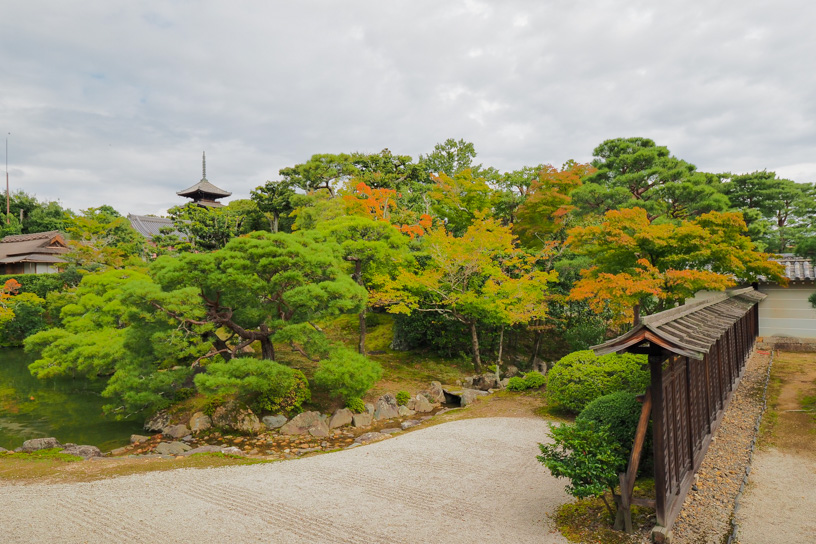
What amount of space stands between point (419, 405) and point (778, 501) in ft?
27.8

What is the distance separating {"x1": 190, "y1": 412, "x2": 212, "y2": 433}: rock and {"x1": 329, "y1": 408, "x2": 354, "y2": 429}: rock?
302 centimetres

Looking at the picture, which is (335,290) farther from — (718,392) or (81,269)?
(81,269)

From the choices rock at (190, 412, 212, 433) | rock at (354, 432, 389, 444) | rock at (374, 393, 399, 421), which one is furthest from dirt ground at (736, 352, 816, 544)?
rock at (190, 412, 212, 433)

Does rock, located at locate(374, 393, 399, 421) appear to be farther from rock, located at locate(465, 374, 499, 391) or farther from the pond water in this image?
the pond water

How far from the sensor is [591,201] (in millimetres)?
18688

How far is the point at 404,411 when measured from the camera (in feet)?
41.8

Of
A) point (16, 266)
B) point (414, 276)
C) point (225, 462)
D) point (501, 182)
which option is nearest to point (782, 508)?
point (225, 462)

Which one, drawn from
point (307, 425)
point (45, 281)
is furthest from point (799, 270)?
point (45, 281)

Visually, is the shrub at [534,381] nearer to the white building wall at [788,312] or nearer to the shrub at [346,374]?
the shrub at [346,374]

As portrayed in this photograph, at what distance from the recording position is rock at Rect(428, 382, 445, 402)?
13.8 meters

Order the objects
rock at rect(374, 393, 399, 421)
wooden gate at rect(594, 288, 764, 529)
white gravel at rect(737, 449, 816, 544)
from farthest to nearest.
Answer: rock at rect(374, 393, 399, 421)
white gravel at rect(737, 449, 816, 544)
wooden gate at rect(594, 288, 764, 529)

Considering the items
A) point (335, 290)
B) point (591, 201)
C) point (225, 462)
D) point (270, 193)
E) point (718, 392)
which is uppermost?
point (270, 193)

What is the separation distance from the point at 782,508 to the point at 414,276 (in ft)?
35.4

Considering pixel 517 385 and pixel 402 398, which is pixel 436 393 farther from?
pixel 517 385
